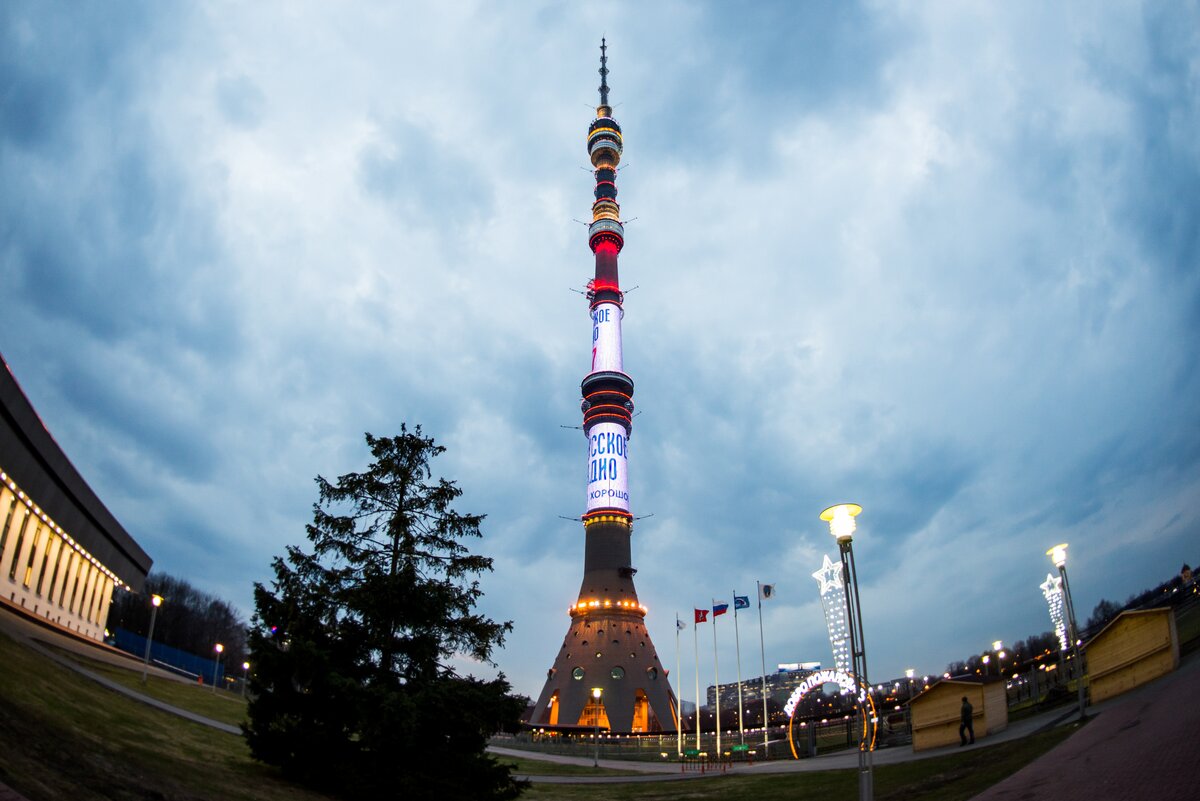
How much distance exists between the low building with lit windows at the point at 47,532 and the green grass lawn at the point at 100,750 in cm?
2869

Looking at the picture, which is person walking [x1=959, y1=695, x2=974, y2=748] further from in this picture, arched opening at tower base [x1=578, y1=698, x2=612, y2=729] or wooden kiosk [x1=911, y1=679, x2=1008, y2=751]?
arched opening at tower base [x1=578, y1=698, x2=612, y2=729]

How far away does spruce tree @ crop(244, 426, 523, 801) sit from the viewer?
1817 centimetres

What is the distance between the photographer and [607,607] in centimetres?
7944

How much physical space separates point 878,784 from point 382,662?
589 inches

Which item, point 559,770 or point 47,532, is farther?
point 47,532

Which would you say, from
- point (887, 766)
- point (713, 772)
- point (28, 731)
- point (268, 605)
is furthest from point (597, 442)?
point (28, 731)

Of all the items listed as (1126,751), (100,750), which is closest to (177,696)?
(100,750)

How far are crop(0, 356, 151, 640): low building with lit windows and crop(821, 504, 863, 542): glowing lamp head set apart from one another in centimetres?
4535

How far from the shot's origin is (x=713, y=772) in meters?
37.2

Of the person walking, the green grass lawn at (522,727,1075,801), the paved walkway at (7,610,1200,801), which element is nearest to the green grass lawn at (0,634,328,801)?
the paved walkway at (7,610,1200,801)

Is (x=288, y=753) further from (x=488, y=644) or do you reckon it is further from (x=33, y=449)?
(x=33, y=449)

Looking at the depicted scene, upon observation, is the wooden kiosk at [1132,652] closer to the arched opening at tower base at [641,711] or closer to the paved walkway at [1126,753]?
the paved walkway at [1126,753]

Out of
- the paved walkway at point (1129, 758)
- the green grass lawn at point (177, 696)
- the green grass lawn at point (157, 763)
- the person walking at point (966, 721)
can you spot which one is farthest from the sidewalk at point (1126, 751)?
the green grass lawn at point (177, 696)

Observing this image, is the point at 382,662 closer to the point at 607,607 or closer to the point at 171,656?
the point at 607,607
